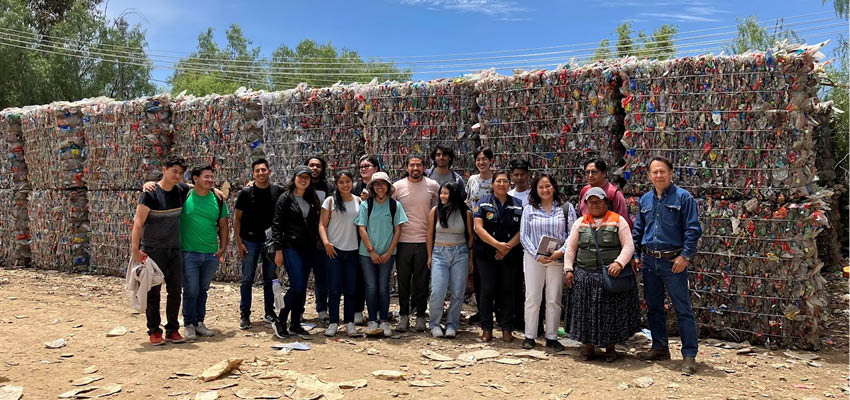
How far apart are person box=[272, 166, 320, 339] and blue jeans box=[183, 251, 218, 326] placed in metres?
0.72

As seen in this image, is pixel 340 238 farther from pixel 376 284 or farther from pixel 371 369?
pixel 371 369

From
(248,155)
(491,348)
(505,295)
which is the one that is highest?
(248,155)

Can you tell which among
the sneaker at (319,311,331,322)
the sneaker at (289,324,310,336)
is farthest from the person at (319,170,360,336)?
the sneaker at (319,311,331,322)

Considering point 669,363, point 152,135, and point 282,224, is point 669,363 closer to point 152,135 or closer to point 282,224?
point 282,224

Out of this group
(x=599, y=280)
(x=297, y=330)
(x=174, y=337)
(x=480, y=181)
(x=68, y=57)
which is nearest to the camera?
(x=599, y=280)

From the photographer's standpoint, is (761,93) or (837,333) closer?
(761,93)

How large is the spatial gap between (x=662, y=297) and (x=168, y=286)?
4518 mm

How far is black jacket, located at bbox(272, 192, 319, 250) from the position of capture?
6309mm

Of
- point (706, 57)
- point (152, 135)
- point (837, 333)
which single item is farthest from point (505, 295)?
point (152, 135)

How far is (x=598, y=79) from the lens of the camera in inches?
265

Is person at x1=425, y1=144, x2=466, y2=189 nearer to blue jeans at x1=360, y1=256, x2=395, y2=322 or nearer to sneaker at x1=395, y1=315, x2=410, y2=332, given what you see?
blue jeans at x1=360, y1=256, x2=395, y2=322

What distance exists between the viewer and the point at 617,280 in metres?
5.44

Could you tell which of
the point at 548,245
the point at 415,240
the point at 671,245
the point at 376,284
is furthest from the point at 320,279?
the point at 671,245

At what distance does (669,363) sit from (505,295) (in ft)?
5.14
